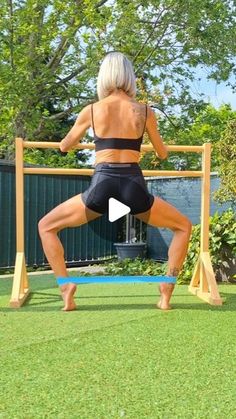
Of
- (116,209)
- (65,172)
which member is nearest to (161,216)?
(116,209)

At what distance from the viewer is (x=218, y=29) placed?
12570 millimetres

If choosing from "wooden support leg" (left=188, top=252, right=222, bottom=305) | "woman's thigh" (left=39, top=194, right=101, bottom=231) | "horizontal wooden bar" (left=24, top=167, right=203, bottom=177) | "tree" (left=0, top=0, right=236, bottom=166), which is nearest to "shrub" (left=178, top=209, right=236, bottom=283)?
"wooden support leg" (left=188, top=252, right=222, bottom=305)

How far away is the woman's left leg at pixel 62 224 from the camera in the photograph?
139 inches

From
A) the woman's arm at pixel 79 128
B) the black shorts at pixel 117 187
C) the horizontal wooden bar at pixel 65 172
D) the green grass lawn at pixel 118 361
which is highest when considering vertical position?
the woman's arm at pixel 79 128

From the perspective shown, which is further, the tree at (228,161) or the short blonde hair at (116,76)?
the tree at (228,161)

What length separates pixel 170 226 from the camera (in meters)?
3.69

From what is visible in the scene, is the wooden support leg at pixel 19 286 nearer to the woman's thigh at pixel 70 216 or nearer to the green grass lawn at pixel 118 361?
the green grass lawn at pixel 118 361

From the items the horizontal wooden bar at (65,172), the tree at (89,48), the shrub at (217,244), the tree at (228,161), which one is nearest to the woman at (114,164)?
the horizontal wooden bar at (65,172)

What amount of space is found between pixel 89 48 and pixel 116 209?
27.5 feet

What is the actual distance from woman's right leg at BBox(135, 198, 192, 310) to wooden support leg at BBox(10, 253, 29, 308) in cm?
99

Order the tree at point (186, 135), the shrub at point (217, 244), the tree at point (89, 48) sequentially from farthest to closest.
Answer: the tree at point (186, 135)
the tree at point (89, 48)
the shrub at point (217, 244)

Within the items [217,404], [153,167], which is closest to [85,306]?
[217,404]

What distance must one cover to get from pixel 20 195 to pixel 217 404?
2.67 meters

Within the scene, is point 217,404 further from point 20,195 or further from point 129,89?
point 20,195
